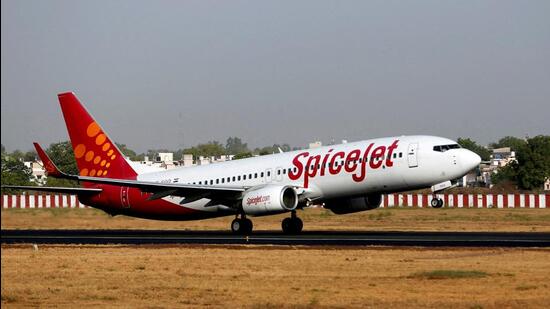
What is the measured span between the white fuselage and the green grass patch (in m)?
18.5

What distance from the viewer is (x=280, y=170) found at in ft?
159

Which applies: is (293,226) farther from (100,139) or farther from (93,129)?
(93,129)

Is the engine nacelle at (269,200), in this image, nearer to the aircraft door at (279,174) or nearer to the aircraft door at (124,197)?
the aircraft door at (279,174)

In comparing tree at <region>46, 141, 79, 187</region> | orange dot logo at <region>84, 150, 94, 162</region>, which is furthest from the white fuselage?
tree at <region>46, 141, 79, 187</region>

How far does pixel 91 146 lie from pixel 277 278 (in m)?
30.9

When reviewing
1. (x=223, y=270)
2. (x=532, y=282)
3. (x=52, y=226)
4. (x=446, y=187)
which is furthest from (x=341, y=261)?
(x=52, y=226)

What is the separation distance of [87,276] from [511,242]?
1679 centimetres

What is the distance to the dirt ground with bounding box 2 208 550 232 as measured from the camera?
52312mm

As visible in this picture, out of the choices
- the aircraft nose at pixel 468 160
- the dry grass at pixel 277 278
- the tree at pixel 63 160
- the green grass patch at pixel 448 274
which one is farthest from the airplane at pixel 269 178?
the tree at pixel 63 160

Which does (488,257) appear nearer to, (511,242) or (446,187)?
(511,242)

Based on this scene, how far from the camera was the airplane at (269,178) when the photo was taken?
45.2m

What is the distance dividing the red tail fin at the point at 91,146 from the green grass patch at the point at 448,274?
1206 inches

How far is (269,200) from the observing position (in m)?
45.5

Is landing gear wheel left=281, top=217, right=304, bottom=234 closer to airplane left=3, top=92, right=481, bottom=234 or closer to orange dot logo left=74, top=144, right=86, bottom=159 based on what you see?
airplane left=3, top=92, right=481, bottom=234
